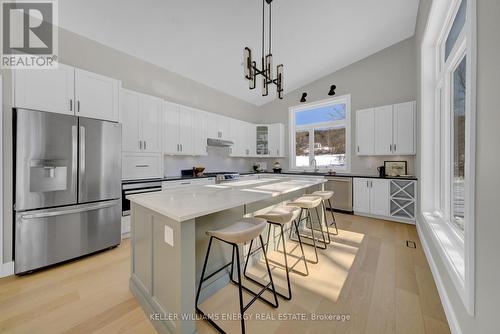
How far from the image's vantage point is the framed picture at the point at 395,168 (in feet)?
13.2

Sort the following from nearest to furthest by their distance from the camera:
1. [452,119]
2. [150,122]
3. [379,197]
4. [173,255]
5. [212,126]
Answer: [173,255] < [452,119] < [150,122] < [379,197] < [212,126]

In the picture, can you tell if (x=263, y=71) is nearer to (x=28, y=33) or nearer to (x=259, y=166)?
(x=28, y=33)

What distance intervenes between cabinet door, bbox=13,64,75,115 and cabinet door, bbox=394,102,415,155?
533 cm

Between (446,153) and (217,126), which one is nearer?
(446,153)

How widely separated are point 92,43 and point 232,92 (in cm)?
306

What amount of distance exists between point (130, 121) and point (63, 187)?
1371 mm

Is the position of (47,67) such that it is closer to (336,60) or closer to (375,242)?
(375,242)

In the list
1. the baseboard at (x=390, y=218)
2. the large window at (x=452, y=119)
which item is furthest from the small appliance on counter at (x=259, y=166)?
the large window at (x=452, y=119)

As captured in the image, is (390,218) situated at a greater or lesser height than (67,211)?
lesser

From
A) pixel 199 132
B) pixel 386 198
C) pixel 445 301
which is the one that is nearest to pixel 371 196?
pixel 386 198

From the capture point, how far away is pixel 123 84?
338 centimetres

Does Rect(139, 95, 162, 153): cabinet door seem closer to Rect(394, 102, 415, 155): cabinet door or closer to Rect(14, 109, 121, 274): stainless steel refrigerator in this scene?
Rect(14, 109, 121, 274): stainless steel refrigerator

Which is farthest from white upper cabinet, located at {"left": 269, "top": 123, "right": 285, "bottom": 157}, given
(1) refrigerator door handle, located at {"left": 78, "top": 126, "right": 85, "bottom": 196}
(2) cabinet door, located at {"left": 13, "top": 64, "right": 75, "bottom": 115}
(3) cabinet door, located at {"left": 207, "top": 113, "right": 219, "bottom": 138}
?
(2) cabinet door, located at {"left": 13, "top": 64, "right": 75, "bottom": 115}

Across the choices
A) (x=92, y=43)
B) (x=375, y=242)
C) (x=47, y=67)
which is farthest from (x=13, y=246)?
(x=375, y=242)
